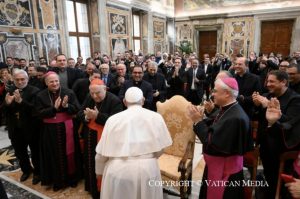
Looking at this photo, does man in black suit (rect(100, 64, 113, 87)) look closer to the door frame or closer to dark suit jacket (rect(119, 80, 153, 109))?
dark suit jacket (rect(119, 80, 153, 109))

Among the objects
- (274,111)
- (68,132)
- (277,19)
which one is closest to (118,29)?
(68,132)

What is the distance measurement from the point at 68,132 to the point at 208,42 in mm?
15216

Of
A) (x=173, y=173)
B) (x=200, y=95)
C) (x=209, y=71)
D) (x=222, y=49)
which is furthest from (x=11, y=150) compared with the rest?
(x=222, y=49)

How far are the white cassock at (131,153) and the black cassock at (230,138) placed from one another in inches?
19.7

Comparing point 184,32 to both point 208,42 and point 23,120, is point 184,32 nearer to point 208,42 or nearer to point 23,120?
point 208,42

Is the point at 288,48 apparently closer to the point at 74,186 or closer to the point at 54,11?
the point at 54,11

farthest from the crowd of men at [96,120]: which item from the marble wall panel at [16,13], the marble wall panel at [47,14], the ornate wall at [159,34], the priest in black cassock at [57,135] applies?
the ornate wall at [159,34]

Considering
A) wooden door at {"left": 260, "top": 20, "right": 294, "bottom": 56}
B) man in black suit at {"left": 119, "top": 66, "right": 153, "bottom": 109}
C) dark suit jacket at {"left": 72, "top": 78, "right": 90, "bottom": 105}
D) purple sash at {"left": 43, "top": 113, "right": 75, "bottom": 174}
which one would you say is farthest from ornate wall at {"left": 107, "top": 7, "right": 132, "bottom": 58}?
wooden door at {"left": 260, "top": 20, "right": 294, "bottom": 56}

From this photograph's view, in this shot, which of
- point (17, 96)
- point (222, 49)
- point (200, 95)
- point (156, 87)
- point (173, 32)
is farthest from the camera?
point (173, 32)

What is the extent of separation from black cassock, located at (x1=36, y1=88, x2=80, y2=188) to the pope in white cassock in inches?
50.5

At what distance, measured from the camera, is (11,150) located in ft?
15.9

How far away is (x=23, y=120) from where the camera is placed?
11.5ft

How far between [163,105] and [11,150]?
364cm

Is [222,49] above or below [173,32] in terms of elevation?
below
